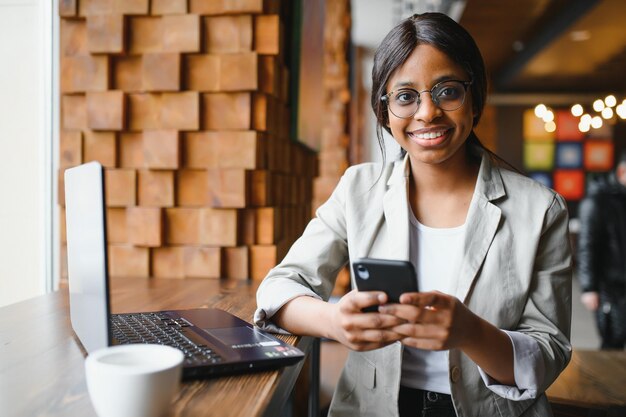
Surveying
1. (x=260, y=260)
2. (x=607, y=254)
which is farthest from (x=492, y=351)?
(x=607, y=254)

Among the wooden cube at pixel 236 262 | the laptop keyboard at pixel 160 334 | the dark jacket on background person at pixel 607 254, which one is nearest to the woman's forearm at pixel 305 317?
the laptop keyboard at pixel 160 334

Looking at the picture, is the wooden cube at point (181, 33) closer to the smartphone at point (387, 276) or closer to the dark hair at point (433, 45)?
the dark hair at point (433, 45)

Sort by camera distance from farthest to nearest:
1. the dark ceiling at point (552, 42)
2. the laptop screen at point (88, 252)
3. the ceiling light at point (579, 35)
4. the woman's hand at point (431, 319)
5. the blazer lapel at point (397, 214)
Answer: the ceiling light at point (579, 35)
the dark ceiling at point (552, 42)
the blazer lapel at point (397, 214)
the woman's hand at point (431, 319)
the laptop screen at point (88, 252)

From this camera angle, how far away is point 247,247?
196 cm

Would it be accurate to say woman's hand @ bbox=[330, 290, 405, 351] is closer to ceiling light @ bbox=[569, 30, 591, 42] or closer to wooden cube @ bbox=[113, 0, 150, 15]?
wooden cube @ bbox=[113, 0, 150, 15]

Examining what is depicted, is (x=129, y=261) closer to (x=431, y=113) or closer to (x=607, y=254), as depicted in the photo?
(x=431, y=113)

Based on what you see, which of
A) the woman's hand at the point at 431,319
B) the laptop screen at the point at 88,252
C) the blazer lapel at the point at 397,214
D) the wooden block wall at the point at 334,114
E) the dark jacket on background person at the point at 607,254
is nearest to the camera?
the laptop screen at the point at 88,252

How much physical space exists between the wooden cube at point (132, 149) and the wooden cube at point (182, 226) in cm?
19

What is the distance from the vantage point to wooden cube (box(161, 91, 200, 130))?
1909 mm

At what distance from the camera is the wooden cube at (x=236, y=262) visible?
1943mm

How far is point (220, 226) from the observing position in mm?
1930

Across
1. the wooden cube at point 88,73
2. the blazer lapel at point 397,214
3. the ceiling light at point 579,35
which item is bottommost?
the blazer lapel at point 397,214

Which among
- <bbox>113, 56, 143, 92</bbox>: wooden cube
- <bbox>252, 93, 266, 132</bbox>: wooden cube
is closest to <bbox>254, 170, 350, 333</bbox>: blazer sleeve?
<bbox>252, 93, 266, 132</bbox>: wooden cube

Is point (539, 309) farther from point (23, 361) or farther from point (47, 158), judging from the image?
point (47, 158)
